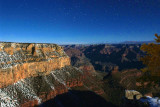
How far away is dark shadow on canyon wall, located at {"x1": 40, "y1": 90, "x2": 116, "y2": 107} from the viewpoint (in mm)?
63312

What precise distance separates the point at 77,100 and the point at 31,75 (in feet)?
92.2

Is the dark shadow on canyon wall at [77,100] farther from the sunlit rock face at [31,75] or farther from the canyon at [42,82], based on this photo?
the sunlit rock face at [31,75]

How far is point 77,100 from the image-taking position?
70250 millimetres

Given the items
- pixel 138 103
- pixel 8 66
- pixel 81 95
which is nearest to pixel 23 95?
pixel 8 66

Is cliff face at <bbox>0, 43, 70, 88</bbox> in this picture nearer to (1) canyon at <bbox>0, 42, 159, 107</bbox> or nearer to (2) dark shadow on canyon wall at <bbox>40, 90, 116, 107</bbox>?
(1) canyon at <bbox>0, 42, 159, 107</bbox>

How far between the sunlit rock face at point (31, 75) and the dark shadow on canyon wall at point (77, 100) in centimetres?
271

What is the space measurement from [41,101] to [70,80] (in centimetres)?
2770

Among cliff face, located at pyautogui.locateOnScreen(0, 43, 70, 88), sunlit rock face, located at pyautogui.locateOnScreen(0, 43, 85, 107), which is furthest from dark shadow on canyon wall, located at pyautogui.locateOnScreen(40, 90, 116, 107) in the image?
cliff face, located at pyautogui.locateOnScreen(0, 43, 70, 88)

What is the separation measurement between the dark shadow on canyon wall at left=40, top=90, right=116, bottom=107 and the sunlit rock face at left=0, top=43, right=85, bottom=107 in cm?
271

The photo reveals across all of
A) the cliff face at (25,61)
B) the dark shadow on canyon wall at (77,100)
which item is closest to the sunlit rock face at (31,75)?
the cliff face at (25,61)

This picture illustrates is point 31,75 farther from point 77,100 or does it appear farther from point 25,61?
point 77,100

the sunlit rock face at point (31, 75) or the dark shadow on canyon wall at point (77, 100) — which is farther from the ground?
the sunlit rock face at point (31, 75)

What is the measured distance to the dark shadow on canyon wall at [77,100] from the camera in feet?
208

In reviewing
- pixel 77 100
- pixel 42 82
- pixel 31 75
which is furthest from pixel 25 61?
pixel 77 100
